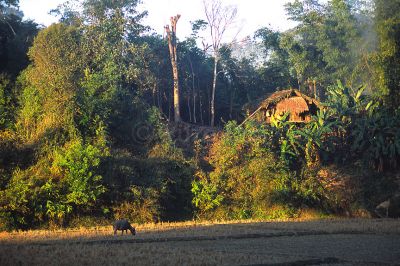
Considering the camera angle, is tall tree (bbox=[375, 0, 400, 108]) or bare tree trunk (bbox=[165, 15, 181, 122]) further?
bare tree trunk (bbox=[165, 15, 181, 122])

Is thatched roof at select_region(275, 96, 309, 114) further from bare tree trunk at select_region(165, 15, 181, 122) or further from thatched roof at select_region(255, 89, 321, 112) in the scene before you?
bare tree trunk at select_region(165, 15, 181, 122)

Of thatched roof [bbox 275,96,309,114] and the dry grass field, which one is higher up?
thatched roof [bbox 275,96,309,114]

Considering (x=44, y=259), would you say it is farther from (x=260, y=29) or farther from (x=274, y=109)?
(x=260, y=29)

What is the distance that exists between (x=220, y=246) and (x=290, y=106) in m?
17.3

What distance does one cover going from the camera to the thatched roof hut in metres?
29.6

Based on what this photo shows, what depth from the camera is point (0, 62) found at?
28438 millimetres

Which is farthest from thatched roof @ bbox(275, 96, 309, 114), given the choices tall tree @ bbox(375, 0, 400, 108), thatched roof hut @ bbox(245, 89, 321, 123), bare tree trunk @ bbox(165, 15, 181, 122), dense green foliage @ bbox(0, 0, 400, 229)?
bare tree trunk @ bbox(165, 15, 181, 122)

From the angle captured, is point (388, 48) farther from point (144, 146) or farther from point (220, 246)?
point (220, 246)

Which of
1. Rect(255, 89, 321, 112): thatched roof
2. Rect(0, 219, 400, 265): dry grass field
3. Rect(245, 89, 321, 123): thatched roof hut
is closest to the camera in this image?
Rect(0, 219, 400, 265): dry grass field

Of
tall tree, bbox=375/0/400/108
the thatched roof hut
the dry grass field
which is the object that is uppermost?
tall tree, bbox=375/0/400/108

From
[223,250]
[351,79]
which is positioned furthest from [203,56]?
[223,250]

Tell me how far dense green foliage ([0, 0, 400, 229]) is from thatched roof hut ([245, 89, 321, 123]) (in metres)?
1.81

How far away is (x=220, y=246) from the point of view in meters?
13.5

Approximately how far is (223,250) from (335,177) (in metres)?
13.6
